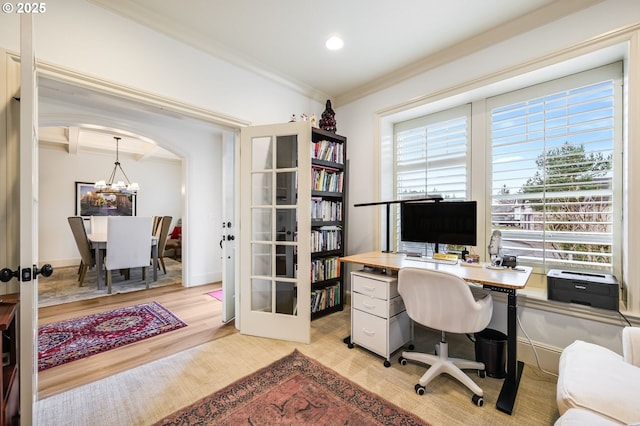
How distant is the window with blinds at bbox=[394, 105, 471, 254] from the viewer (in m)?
2.68

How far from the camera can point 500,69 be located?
221cm

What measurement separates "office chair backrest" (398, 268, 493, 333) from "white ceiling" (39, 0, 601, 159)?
1.91m

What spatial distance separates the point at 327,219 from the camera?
3062 millimetres

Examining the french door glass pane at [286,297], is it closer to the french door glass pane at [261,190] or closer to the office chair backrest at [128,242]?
the french door glass pane at [261,190]

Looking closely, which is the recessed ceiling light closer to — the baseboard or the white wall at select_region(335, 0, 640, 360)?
the white wall at select_region(335, 0, 640, 360)

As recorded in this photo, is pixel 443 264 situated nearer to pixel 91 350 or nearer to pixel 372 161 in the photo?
pixel 372 161

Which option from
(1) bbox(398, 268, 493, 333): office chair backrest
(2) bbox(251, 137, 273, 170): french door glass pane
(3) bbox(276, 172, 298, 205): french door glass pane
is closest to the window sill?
(1) bbox(398, 268, 493, 333): office chair backrest

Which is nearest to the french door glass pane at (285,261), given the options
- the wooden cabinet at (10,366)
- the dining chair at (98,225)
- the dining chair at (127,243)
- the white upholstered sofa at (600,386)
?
the wooden cabinet at (10,366)

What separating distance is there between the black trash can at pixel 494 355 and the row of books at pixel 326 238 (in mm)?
1639

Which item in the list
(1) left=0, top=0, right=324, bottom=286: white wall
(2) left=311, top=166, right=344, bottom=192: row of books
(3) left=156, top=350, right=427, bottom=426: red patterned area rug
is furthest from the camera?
(2) left=311, top=166, right=344, bottom=192: row of books

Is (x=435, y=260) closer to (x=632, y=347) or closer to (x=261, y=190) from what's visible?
(x=632, y=347)

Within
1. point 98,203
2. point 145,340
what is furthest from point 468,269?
point 98,203

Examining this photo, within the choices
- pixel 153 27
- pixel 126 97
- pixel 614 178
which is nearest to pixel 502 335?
pixel 614 178

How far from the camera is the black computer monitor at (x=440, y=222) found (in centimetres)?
229
